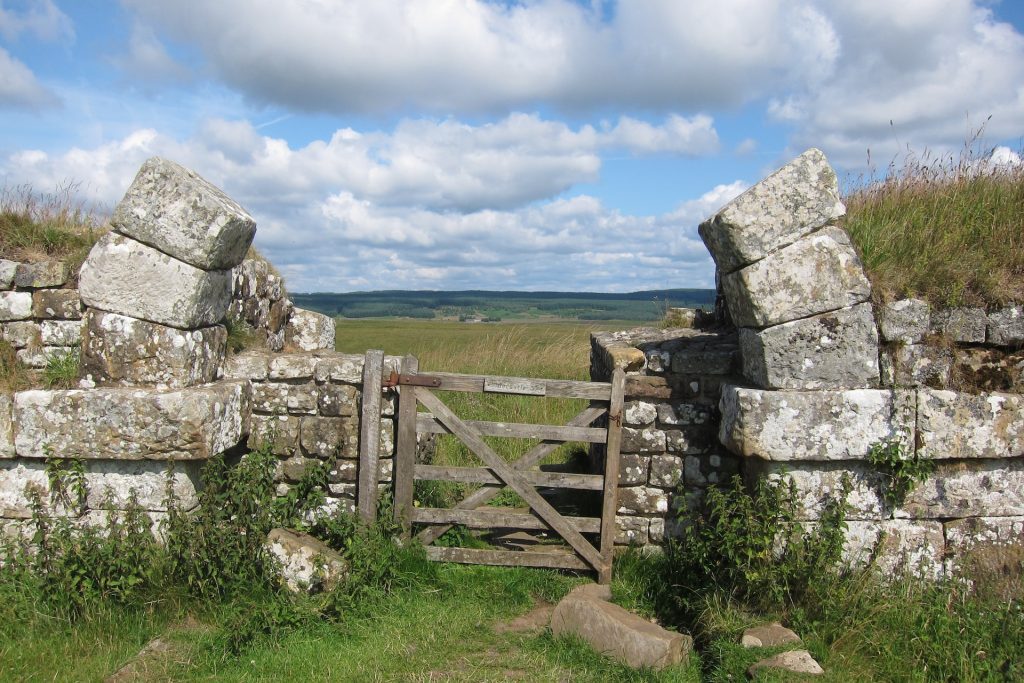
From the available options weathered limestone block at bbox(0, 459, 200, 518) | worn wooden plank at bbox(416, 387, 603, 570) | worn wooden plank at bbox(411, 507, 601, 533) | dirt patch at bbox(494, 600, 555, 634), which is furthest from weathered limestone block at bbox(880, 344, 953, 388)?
weathered limestone block at bbox(0, 459, 200, 518)

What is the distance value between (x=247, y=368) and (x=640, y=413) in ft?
9.61

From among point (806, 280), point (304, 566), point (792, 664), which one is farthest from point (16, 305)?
point (792, 664)

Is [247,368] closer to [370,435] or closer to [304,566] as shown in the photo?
[370,435]

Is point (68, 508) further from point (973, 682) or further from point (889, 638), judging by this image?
point (973, 682)

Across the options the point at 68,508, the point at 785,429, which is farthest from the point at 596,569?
the point at 68,508

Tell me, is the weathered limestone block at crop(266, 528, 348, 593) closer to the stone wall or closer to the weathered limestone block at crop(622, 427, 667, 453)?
the weathered limestone block at crop(622, 427, 667, 453)

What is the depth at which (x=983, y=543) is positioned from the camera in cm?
477

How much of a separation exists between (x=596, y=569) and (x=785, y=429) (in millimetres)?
1757

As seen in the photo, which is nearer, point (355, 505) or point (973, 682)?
point (973, 682)

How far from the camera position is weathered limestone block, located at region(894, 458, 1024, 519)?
4734 mm

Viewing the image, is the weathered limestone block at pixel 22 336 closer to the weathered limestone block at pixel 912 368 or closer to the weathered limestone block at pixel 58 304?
the weathered limestone block at pixel 58 304

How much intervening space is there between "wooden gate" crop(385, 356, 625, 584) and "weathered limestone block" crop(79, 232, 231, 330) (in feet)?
5.00

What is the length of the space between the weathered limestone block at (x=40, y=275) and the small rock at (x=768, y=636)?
16.9ft

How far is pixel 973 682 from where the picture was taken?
12.7ft
